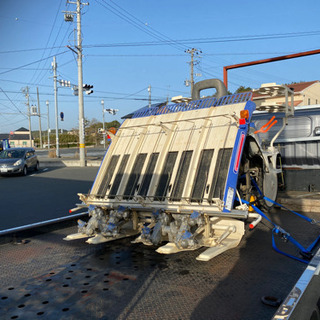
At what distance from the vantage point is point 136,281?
11.8 feet

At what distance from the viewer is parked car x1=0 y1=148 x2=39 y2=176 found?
17.5m

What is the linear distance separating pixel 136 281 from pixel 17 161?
16279 millimetres

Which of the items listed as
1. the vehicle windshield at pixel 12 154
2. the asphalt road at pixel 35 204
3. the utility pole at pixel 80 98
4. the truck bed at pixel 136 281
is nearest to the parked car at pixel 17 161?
the vehicle windshield at pixel 12 154

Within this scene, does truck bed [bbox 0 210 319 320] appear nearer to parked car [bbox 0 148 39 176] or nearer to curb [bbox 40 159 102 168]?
parked car [bbox 0 148 39 176]

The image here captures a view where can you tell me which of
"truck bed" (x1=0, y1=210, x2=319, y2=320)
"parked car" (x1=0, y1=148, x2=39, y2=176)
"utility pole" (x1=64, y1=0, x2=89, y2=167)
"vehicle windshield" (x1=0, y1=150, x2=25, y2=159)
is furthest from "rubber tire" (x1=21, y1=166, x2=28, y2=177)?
"truck bed" (x1=0, y1=210, x2=319, y2=320)

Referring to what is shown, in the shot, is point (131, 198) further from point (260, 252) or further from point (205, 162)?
point (260, 252)

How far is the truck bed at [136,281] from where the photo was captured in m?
2.94

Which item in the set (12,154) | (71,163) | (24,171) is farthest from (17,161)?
(71,163)

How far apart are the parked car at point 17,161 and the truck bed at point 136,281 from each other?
13.7m

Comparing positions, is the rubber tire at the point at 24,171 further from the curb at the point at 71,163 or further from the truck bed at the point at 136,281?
the truck bed at the point at 136,281

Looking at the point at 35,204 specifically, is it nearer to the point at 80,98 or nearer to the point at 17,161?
the point at 17,161

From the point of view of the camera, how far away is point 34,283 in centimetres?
362

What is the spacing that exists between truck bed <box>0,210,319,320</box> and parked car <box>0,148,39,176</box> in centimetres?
1366

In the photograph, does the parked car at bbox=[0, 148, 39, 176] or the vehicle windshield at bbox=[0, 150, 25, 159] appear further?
the vehicle windshield at bbox=[0, 150, 25, 159]
